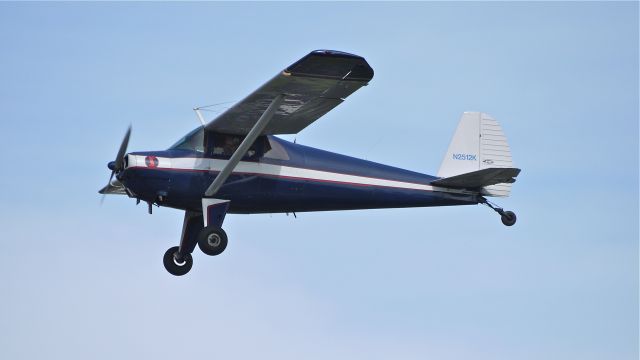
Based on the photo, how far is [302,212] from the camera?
21.6 m

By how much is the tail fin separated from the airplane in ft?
0.72

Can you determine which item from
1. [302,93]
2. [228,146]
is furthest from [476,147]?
[228,146]

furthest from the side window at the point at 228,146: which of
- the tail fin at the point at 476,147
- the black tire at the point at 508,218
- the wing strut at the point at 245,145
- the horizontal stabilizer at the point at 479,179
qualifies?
the black tire at the point at 508,218

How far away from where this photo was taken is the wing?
59.6 ft

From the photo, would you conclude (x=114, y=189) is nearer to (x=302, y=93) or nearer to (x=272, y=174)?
(x=272, y=174)

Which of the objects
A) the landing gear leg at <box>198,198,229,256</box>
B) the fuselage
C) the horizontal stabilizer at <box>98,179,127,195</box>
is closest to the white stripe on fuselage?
the fuselage

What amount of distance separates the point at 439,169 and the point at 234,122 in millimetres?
4504

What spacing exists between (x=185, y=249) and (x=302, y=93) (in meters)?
4.09

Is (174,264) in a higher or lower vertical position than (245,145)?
lower

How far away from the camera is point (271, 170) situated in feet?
68.7

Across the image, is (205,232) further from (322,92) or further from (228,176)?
(322,92)

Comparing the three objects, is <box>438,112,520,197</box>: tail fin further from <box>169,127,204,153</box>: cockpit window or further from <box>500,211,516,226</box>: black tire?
<box>169,127,204,153</box>: cockpit window

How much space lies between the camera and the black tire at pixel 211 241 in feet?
66.4

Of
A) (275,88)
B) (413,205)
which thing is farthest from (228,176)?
(413,205)
